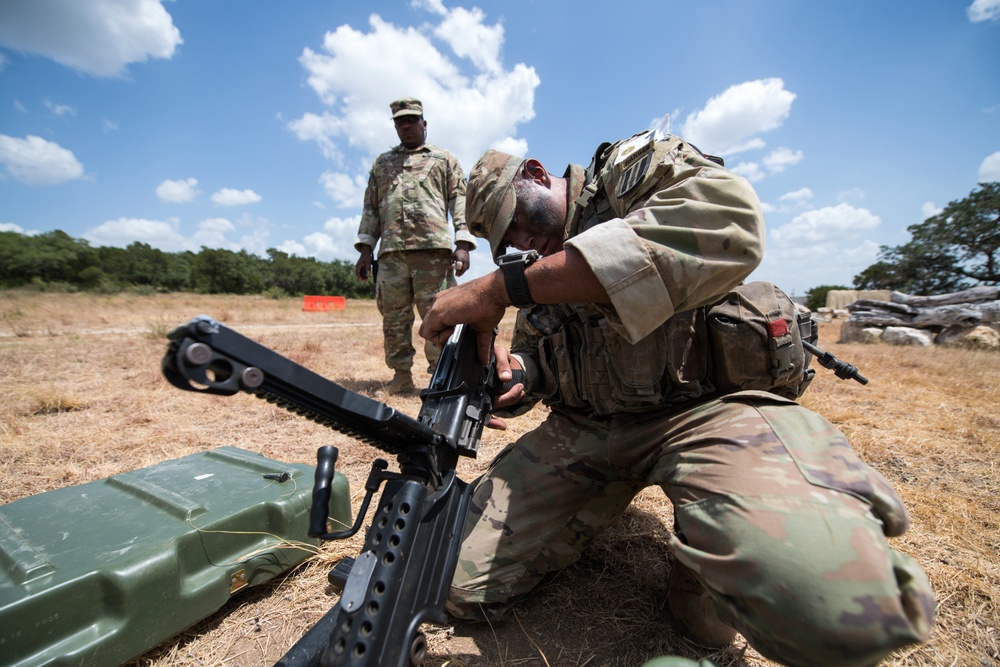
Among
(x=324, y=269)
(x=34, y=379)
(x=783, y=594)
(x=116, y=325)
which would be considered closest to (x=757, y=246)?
(x=783, y=594)

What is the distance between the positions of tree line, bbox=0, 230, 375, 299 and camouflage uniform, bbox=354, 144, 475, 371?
21671mm

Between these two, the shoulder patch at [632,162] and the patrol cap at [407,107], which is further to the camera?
the patrol cap at [407,107]

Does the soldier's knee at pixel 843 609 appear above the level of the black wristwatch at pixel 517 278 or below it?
below

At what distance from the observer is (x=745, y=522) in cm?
120

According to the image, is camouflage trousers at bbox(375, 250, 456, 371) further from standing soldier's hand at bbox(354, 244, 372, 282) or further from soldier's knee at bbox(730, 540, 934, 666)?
soldier's knee at bbox(730, 540, 934, 666)

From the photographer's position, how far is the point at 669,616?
5.70 ft

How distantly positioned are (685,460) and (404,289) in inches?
154

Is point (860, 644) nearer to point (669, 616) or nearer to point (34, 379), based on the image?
point (669, 616)

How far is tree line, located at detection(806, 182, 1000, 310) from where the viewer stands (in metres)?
23.1

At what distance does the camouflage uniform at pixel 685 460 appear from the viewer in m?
1.07

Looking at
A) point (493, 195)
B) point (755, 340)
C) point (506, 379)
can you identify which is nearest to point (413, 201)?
point (493, 195)

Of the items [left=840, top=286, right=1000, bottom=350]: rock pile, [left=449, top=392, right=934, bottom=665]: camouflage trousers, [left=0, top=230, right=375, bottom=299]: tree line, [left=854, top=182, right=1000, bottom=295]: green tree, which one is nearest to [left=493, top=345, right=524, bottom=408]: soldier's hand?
[left=449, top=392, right=934, bottom=665]: camouflage trousers

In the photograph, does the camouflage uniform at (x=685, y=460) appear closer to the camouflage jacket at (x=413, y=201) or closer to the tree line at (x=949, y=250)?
the camouflage jacket at (x=413, y=201)

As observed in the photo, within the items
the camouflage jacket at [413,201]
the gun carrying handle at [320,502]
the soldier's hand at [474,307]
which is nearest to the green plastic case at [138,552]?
the gun carrying handle at [320,502]
